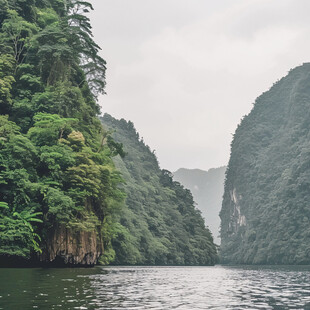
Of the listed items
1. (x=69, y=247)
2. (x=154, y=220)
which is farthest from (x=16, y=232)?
(x=154, y=220)

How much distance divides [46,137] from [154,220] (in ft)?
214

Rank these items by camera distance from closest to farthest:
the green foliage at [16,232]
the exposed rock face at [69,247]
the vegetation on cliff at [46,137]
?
the green foliage at [16,232] → the vegetation on cliff at [46,137] → the exposed rock face at [69,247]

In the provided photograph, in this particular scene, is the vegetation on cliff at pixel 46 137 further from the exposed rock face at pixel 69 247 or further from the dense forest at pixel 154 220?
the dense forest at pixel 154 220

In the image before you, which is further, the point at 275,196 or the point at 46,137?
the point at 275,196

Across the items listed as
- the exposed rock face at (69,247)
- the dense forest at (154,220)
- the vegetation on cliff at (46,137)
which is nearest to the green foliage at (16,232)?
the vegetation on cliff at (46,137)

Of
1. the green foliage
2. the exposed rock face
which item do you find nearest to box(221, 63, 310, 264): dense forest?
the exposed rock face

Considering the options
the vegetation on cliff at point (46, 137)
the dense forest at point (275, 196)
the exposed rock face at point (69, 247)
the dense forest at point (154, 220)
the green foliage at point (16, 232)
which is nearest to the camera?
the green foliage at point (16, 232)

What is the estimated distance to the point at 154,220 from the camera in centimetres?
10162

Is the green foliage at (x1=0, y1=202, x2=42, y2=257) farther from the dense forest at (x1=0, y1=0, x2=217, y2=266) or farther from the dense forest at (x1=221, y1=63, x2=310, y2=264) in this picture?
the dense forest at (x1=221, y1=63, x2=310, y2=264)

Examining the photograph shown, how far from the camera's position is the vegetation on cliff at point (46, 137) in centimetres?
3491

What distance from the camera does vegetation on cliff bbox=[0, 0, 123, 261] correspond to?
34.9 metres

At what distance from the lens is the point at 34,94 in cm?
4338

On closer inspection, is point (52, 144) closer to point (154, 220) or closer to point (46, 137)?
point (46, 137)

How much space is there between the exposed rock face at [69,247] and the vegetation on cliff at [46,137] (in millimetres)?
568
